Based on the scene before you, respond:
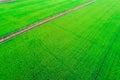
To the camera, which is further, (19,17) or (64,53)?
(19,17)

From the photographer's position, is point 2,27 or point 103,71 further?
point 2,27

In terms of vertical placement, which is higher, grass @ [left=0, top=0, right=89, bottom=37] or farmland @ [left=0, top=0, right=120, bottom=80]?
grass @ [left=0, top=0, right=89, bottom=37]

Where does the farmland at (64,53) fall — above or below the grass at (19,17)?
below

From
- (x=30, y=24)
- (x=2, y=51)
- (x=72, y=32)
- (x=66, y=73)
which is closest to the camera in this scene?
(x=66, y=73)

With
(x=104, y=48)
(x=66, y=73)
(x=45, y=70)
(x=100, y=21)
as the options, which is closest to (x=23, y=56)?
(x=45, y=70)

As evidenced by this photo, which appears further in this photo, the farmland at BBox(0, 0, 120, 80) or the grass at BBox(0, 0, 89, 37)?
the grass at BBox(0, 0, 89, 37)

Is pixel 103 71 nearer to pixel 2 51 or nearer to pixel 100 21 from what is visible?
pixel 2 51

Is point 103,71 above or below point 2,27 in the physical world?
below

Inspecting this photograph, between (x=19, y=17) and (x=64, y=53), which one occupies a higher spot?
(x=19, y=17)
